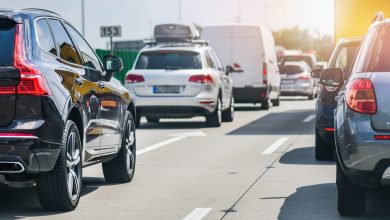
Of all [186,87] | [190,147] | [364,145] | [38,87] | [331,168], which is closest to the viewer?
[364,145]

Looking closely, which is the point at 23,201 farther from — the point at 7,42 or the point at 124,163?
the point at 7,42

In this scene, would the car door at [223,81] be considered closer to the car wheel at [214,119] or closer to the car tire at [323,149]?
the car wheel at [214,119]

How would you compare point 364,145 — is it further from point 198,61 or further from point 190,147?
point 198,61

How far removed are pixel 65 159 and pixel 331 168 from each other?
467 cm

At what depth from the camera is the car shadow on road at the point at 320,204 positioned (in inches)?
338

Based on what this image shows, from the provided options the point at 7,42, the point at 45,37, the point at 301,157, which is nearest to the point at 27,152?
the point at 7,42

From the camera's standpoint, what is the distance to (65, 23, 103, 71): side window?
32.8 ft

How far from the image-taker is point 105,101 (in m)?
10.2

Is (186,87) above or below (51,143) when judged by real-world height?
below

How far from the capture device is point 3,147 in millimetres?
8062

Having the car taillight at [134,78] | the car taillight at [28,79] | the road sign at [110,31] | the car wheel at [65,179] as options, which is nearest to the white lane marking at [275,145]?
the car taillight at [134,78]

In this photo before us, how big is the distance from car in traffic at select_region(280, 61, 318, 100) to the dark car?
Result: 86.8 ft

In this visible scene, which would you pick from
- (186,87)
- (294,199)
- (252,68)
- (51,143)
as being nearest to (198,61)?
(186,87)

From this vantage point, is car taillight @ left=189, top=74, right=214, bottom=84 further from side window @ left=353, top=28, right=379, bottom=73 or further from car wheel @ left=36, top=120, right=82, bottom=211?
side window @ left=353, top=28, right=379, bottom=73
